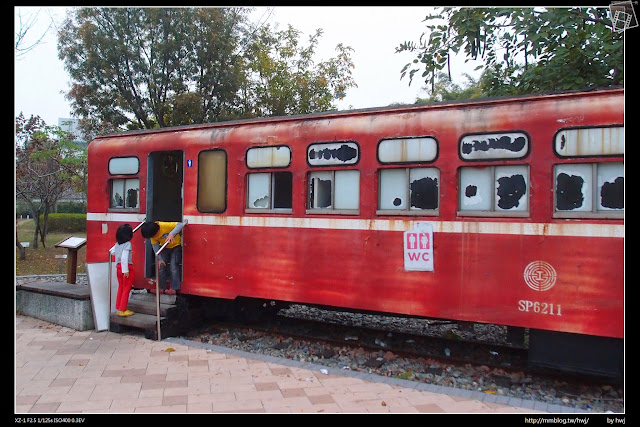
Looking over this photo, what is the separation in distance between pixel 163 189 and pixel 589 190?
21.7 feet

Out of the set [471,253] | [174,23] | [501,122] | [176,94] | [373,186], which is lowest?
[471,253]

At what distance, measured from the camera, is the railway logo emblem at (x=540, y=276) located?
5.16 meters

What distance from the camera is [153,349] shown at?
6742 mm

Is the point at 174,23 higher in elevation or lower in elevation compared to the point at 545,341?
higher

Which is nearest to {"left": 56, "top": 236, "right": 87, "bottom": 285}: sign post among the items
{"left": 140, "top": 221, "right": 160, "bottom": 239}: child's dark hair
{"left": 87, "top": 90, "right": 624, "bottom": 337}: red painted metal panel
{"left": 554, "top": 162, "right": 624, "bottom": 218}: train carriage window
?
{"left": 87, "top": 90, "right": 624, "bottom": 337}: red painted metal panel

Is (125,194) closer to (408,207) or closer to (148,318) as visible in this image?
(148,318)

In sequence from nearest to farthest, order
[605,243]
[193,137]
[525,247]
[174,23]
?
1. [605,243]
2. [525,247]
3. [193,137]
4. [174,23]

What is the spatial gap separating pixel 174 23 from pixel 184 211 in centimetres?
995

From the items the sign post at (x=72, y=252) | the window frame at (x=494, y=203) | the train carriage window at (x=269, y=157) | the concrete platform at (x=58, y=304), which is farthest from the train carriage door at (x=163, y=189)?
the window frame at (x=494, y=203)

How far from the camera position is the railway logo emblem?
516 centimetres

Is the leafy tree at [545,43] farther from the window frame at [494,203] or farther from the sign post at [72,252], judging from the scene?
the sign post at [72,252]
